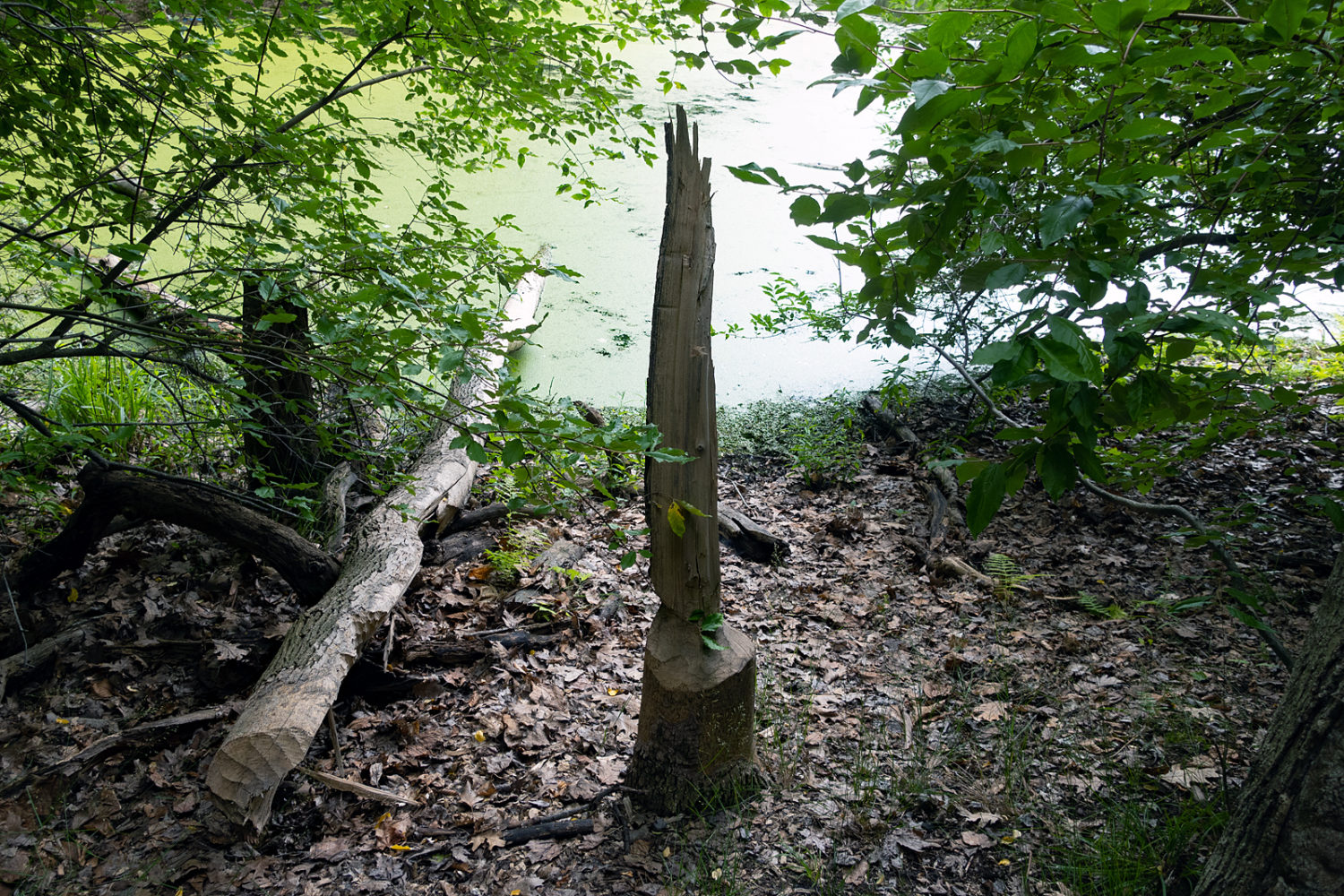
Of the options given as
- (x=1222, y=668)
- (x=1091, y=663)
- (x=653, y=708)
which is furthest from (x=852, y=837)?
(x=1222, y=668)

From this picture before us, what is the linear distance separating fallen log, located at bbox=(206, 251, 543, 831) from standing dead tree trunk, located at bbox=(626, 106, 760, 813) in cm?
59

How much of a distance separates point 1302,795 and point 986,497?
87 cm

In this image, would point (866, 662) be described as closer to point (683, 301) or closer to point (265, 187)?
point (683, 301)

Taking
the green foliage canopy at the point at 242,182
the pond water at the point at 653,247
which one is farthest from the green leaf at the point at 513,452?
the pond water at the point at 653,247

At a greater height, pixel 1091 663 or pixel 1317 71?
pixel 1317 71

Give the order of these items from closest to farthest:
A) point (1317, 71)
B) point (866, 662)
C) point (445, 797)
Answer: point (1317, 71) < point (445, 797) < point (866, 662)

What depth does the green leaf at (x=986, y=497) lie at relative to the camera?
1.12 meters

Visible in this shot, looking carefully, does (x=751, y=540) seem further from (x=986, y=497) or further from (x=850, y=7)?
(x=850, y=7)

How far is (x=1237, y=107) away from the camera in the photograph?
168 cm

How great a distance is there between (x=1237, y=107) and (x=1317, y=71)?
18 centimetres

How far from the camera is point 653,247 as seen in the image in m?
7.25

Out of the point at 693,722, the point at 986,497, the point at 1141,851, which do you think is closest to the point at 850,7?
the point at 986,497

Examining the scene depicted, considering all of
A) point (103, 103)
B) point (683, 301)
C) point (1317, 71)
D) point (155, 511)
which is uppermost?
point (103, 103)

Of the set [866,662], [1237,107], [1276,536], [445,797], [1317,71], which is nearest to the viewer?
[1317,71]
